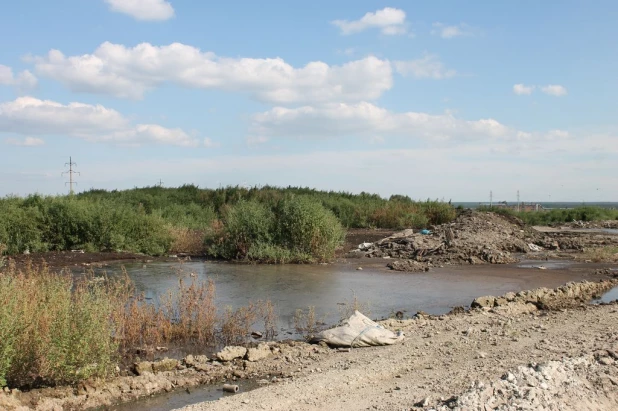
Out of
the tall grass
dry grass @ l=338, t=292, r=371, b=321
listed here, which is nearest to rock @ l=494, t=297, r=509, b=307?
dry grass @ l=338, t=292, r=371, b=321

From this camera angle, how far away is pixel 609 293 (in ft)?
50.1

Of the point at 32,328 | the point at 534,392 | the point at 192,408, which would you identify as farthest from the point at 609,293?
the point at 32,328

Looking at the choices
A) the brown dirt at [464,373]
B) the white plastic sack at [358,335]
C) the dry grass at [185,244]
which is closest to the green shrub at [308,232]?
the dry grass at [185,244]

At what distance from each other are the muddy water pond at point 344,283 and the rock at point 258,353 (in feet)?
4.47

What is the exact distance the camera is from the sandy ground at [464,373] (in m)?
6.56

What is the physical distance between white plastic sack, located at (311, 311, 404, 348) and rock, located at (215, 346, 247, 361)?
4.54ft

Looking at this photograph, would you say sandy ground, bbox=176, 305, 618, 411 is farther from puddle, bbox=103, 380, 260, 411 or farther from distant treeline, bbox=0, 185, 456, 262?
distant treeline, bbox=0, 185, 456, 262

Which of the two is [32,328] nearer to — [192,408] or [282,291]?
[192,408]

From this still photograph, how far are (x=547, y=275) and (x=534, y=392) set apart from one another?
1330 cm

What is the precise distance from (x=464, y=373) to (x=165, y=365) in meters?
3.95

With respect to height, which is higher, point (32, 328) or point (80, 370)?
point (32, 328)

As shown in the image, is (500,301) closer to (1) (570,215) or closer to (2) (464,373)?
(2) (464,373)

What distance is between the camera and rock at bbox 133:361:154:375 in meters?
7.99

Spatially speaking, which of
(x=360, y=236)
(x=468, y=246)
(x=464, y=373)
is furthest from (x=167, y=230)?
(x=464, y=373)
